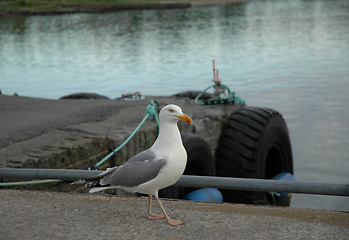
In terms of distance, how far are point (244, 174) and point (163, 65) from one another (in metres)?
17.0

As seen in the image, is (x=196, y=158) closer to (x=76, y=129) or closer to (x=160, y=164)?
(x=76, y=129)

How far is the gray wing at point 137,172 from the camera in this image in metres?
3.49

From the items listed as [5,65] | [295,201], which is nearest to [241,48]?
[5,65]

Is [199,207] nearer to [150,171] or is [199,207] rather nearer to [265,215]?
[265,215]

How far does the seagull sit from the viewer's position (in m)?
3.46

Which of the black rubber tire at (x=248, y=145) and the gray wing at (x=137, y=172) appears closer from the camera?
the gray wing at (x=137, y=172)

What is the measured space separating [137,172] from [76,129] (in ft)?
11.6

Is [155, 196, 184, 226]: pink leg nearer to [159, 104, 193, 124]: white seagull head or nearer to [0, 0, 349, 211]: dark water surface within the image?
[159, 104, 193, 124]: white seagull head

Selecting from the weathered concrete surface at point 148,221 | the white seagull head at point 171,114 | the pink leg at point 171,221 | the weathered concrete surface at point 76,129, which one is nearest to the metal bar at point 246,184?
the weathered concrete surface at point 148,221

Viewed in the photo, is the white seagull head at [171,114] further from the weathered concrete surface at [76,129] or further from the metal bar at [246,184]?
the weathered concrete surface at [76,129]

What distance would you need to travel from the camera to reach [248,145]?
8148 millimetres

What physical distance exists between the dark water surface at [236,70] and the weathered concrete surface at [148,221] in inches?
224

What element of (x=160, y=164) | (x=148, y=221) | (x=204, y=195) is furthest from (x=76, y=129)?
(x=160, y=164)

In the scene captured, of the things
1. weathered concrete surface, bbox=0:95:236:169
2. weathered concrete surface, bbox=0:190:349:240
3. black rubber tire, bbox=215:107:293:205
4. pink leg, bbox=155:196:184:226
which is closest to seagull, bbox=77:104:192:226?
pink leg, bbox=155:196:184:226
